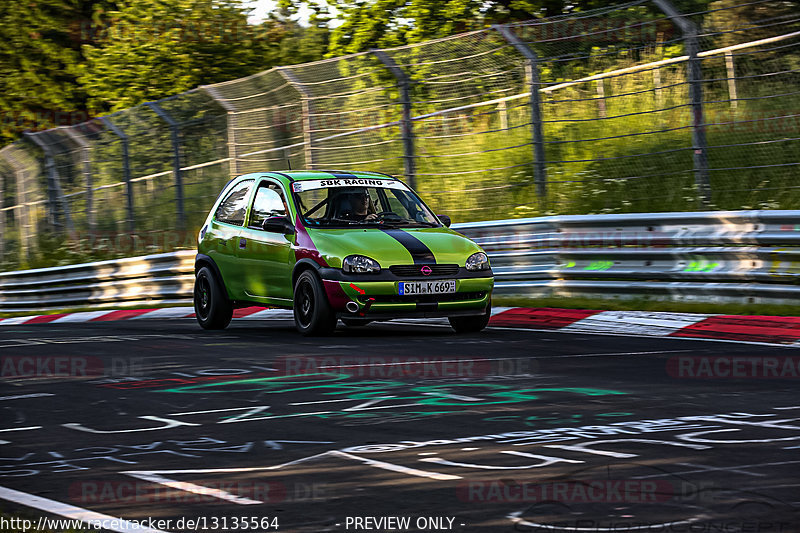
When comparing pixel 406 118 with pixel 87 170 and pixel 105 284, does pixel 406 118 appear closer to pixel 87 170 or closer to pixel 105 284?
pixel 105 284

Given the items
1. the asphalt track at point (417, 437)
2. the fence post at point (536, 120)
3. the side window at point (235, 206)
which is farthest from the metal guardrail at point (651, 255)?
the side window at point (235, 206)

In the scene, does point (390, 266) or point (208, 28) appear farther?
point (208, 28)

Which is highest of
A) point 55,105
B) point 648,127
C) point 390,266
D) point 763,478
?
point 55,105

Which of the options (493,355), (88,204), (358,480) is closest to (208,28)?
(88,204)

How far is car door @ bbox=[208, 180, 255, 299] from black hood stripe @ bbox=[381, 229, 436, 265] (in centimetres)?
214

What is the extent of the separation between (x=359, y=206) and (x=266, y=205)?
105 cm

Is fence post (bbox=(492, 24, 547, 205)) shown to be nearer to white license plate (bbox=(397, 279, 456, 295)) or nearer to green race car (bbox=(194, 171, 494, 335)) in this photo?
green race car (bbox=(194, 171, 494, 335))

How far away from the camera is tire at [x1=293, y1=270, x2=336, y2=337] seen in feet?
38.9

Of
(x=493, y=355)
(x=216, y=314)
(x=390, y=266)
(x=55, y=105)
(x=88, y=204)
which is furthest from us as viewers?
(x=55, y=105)

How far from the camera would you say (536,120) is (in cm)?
1539

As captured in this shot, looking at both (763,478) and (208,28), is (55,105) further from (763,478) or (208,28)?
(763,478)

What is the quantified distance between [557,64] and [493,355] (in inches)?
250

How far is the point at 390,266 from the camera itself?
11727mm

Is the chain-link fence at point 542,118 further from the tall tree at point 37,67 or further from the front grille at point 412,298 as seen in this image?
the tall tree at point 37,67
